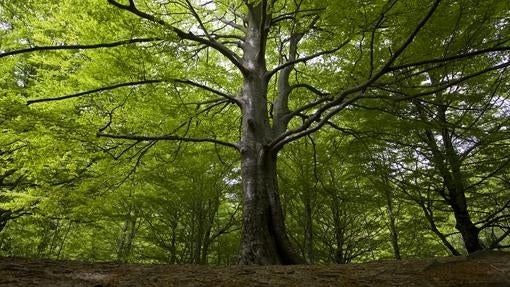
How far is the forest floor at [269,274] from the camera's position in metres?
2.73

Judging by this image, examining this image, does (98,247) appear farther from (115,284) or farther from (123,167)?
(115,284)

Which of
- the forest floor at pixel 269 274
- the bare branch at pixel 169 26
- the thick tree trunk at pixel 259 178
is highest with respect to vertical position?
the bare branch at pixel 169 26

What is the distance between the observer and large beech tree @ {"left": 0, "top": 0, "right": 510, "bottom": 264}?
14.6ft

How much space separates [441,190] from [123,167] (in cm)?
598

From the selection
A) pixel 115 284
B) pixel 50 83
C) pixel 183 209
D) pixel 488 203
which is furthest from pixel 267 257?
pixel 183 209

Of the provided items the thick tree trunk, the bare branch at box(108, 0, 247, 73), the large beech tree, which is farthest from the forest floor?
the bare branch at box(108, 0, 247, 73)

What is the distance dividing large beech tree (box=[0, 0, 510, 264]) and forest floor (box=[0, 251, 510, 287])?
1.45 meters

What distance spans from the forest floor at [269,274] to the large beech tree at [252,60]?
1.45 meters

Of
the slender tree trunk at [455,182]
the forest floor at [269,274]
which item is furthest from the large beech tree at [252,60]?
the forest floor at [269,274]

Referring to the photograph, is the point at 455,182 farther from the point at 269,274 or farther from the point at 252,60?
the point at 269,274

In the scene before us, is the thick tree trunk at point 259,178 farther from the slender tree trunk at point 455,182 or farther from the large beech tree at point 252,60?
the slender tree trunk at point 455,182

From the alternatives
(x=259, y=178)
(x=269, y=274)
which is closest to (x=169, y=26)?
(x=259, y=178)

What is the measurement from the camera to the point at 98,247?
14.4 metres

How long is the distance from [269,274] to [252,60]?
168 inches
